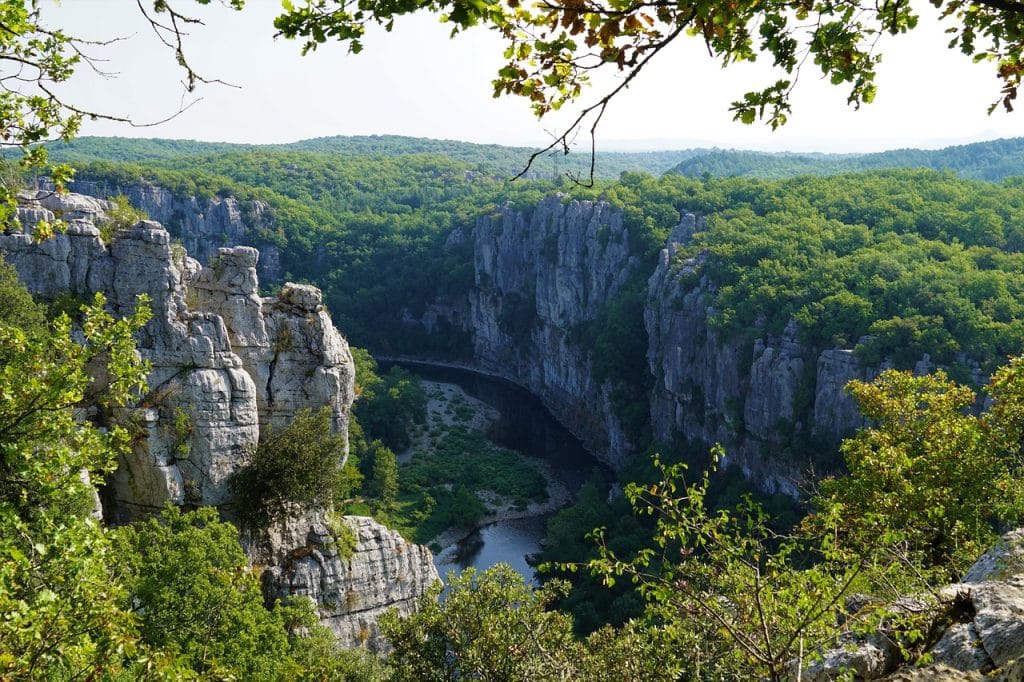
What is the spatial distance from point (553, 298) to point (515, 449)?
24629mm

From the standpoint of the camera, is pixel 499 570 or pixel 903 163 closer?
pixel 499 570

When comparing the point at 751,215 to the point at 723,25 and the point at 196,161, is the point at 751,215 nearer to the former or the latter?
the point at 723,25

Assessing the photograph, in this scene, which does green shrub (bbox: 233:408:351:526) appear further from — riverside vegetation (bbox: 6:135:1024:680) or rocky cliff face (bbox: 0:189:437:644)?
rocky cliff face (bbox: 0:189:437:644)

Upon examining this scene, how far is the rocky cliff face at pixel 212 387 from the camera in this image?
2164cm

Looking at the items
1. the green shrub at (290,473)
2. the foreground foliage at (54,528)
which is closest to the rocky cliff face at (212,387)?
the green shrub at (290,473)

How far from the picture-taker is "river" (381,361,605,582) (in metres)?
43.1

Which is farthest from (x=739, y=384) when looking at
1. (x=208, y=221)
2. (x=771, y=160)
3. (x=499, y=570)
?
(x=771, y=160)

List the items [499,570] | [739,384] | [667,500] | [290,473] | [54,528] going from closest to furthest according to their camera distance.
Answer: [54,528] < [667,500] < [499,570] < [290,473] < [739,384]

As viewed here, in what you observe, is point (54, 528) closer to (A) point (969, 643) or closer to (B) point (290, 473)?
(A) point (969, 643)

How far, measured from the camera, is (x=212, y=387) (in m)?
22.2

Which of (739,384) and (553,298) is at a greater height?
(739,384)

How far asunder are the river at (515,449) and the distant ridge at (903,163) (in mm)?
37051

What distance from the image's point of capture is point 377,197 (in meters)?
132

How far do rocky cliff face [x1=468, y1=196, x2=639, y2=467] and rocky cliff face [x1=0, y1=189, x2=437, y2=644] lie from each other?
129ft
